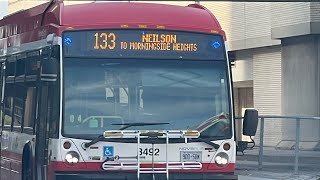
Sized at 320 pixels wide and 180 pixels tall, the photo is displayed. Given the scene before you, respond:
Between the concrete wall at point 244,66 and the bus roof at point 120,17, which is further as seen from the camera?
the concrete wall at point 244,66

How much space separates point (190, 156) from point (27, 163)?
3056mm

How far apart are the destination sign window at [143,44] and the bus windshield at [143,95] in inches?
3.9

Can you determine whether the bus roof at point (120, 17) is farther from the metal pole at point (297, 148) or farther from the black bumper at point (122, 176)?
the metal pole at point (297, 148)

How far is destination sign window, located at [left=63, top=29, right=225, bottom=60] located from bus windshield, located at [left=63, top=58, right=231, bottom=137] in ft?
0.32

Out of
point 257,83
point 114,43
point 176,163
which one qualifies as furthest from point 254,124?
point 257,83

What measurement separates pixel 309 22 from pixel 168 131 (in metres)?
16.4

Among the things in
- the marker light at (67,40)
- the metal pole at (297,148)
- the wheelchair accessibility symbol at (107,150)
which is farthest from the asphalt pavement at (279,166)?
the marker light at (67,40)

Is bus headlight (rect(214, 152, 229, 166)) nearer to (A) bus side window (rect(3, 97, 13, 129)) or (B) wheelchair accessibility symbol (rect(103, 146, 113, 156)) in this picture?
(B) wheelchair accessibility symbol (rect(103, 146, 113, 156))

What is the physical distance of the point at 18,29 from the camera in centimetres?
1452

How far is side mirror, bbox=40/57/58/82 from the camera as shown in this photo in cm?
1137

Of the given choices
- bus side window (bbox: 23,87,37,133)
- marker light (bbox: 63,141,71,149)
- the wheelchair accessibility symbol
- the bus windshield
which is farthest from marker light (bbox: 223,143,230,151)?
bus side window (bbox: 23,87,37,133)

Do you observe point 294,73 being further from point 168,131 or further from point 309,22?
point 168,131

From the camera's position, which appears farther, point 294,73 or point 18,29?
point 294,73

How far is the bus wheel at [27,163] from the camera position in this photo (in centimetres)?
1316
